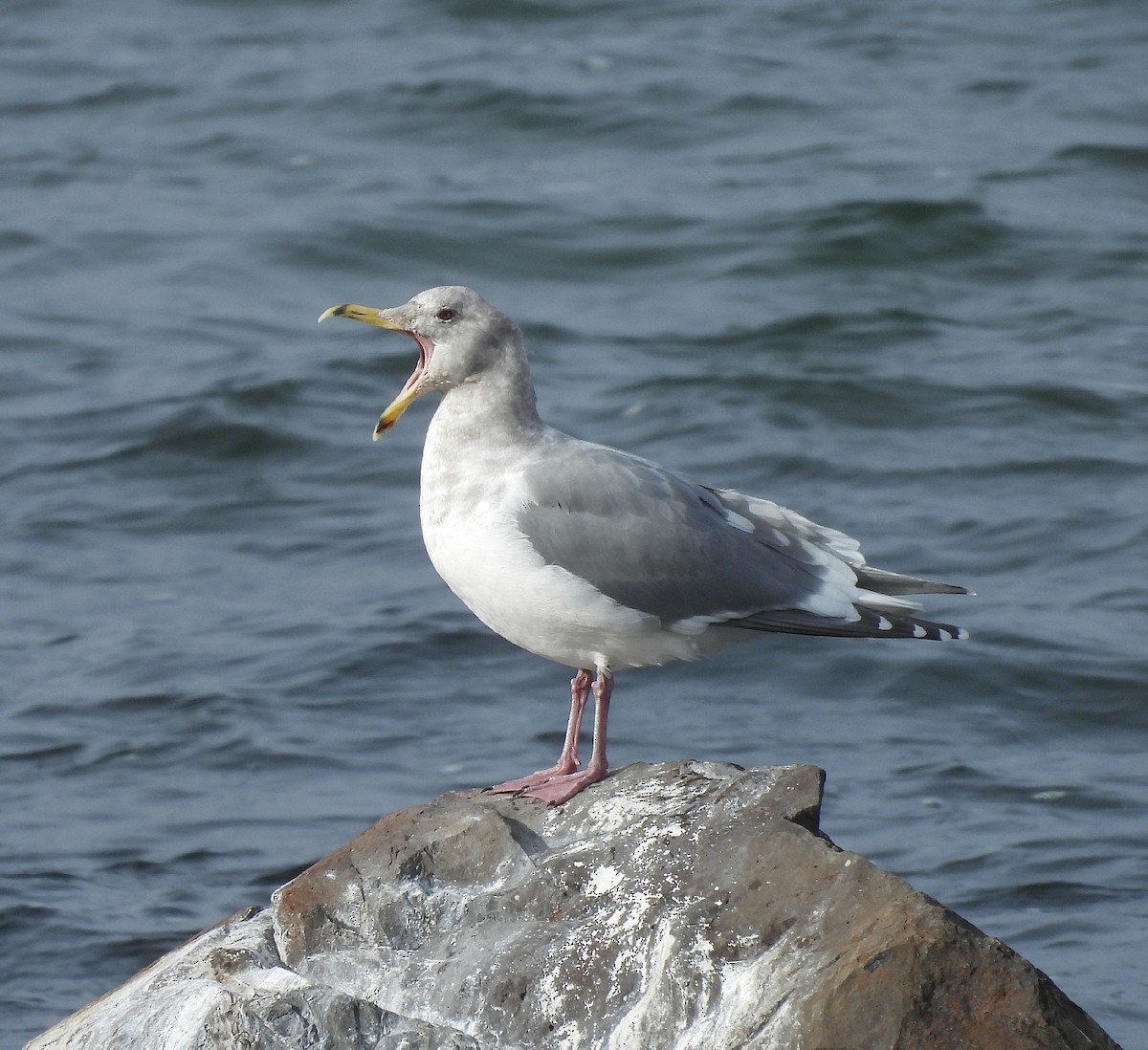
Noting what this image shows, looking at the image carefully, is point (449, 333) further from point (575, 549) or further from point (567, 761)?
point (567, 761)

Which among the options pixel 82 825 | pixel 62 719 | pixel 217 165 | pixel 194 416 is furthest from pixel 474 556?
pixel 217 165

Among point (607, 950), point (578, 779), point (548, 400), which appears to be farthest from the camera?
point (548, 400)

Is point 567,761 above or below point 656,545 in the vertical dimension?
below

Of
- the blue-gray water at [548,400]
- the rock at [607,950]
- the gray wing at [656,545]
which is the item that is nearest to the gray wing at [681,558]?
the gray wing at [656,545]

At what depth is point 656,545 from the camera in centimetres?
Result: 575

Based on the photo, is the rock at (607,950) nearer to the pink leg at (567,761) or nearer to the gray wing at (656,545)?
the pink leg at (567,761)

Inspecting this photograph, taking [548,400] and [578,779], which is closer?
[578,779]

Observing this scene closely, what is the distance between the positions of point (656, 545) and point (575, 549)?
27 cm

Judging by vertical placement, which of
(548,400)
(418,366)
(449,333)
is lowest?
(548,400)

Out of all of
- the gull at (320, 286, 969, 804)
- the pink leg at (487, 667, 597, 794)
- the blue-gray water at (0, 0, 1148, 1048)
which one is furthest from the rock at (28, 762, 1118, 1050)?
the blue-gray water at (0, 0, 1148, 1048)

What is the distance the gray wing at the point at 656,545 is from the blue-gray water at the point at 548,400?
6.41 ft

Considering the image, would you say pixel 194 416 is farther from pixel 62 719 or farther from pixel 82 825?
pixel 82 825

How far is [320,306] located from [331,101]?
4592mm

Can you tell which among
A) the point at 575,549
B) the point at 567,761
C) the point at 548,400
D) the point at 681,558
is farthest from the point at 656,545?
the point at 548,400
